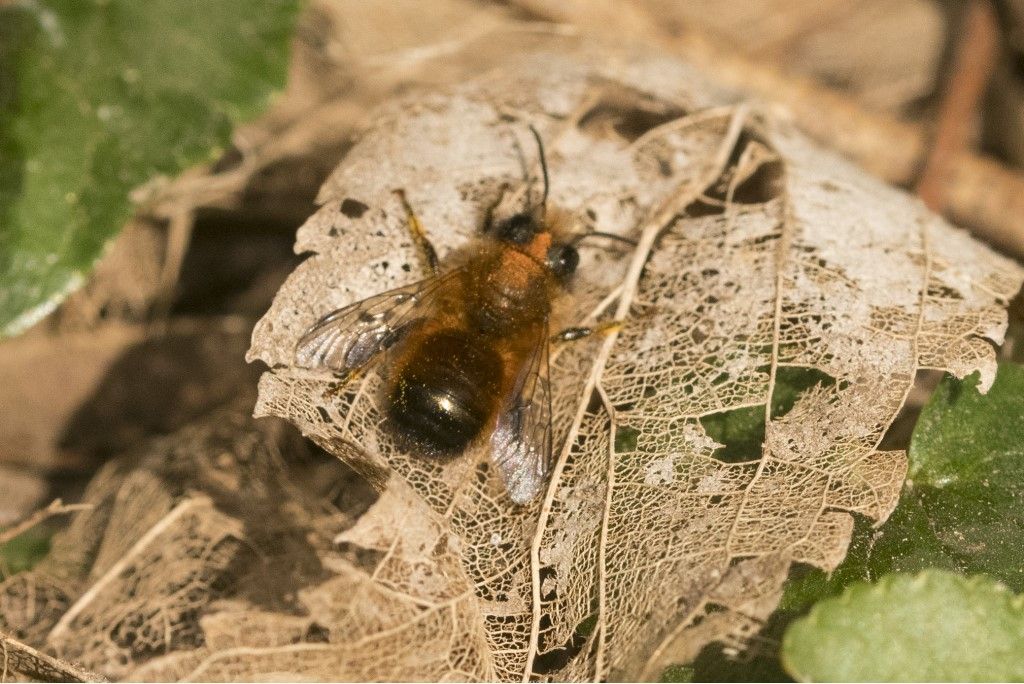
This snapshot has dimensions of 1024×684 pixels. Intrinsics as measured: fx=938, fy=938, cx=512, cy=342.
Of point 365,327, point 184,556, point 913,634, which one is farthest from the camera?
point 184,556

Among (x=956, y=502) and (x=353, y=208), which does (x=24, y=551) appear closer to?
(x=353, y=208)

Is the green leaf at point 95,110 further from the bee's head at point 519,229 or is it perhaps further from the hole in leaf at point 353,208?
the bee's head at point 519,229

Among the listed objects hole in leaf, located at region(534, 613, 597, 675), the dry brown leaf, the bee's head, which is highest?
the bee's head

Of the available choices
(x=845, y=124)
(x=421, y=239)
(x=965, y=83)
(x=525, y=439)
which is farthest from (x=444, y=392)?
(x=965, y=83)

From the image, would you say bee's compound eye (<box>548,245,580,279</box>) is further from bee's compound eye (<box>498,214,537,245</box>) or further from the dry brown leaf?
the dry brown leaf

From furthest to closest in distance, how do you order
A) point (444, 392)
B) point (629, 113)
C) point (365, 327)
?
point (629, 113) < point (365, 327) < point (444, 392)

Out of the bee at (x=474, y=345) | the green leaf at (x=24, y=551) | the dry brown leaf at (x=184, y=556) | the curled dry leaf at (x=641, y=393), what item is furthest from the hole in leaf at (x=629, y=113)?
the green leaf at (x=24, y=551)

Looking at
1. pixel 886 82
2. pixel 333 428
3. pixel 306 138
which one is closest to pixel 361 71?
pixel 306 138

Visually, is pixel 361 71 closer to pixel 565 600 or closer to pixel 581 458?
pixel 581 458

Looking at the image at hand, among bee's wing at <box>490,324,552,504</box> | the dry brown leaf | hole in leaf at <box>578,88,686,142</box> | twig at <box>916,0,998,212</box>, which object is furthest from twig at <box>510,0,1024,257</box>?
the dry brown leaf
